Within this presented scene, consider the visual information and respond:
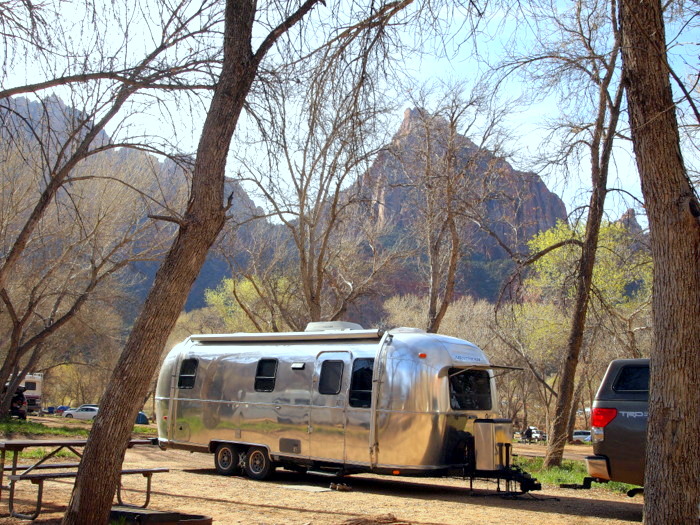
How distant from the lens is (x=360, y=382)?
1162 cm

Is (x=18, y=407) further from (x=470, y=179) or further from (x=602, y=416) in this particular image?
(x=602, y=416)

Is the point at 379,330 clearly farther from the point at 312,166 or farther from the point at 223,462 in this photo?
the point at 312,166

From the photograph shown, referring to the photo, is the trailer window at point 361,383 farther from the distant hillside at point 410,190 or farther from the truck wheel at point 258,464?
the distant hillside at point 410,190

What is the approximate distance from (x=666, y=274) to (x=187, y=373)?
10.3 meters

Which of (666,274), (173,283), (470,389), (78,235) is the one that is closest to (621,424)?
(470,389)

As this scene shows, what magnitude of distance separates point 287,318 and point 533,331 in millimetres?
14378

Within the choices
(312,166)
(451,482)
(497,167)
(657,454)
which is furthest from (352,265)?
(657,454)

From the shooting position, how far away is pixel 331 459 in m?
11.7

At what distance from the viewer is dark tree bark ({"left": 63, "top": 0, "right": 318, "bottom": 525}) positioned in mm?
5715

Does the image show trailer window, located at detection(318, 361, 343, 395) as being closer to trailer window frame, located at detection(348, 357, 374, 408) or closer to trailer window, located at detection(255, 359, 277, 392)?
trailer window frame, located at detection(348, 357, 374, 408)

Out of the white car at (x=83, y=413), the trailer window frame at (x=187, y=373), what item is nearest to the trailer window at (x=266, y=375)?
the trailer window frame at (x=187, y=373)

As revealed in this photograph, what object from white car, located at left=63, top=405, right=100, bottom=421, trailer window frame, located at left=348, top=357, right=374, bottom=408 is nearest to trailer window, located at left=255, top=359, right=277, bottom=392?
trailer window frame, located at left=348, top=357, right=374, bottom=408

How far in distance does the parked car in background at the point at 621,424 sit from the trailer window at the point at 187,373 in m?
7.52

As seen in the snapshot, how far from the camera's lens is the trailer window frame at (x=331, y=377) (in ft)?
38.9
